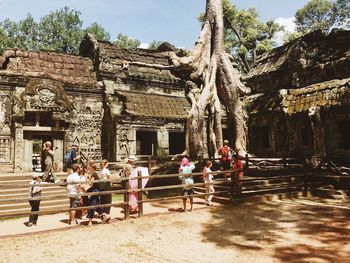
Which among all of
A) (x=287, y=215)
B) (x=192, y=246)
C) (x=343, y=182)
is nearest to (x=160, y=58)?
(x=343, y=182)

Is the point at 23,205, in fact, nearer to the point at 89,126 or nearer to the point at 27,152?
the point at 27,152

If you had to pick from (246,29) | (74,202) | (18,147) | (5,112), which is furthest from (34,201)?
(246,29)


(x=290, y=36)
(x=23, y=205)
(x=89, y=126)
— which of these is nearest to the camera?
(x=23, y=205)

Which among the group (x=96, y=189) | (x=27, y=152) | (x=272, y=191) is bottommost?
(x=272, y=191)

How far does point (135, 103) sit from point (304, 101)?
387 inches

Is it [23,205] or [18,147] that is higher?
[18,147]

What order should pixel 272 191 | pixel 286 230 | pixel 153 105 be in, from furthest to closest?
pixel 153 105 < pixel 272 191 < pixel 286 230

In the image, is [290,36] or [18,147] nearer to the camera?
[18,147]

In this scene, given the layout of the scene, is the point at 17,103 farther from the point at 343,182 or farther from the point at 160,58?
the point at 343,182

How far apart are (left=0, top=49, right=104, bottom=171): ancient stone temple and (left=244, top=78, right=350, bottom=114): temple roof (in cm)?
1043

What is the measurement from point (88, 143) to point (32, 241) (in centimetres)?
1290

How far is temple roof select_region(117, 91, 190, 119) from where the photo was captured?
19.2 m

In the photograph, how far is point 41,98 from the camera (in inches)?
671

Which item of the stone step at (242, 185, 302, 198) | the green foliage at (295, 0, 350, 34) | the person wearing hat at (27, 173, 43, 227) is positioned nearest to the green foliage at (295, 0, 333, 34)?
the green foliage at (295, 0, 350, 34)
